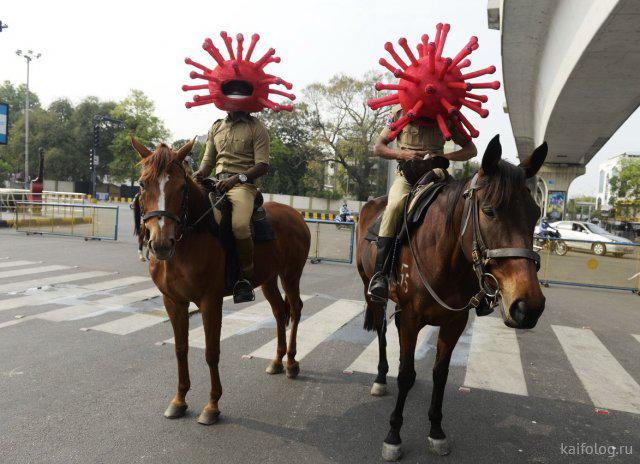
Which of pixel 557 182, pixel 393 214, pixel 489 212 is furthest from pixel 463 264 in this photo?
pixel 557 182

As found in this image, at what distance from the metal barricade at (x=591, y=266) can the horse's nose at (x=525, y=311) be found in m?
10.1

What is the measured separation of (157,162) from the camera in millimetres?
3443

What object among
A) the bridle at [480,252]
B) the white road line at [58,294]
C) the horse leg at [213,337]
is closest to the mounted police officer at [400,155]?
the bridle at [480,252]

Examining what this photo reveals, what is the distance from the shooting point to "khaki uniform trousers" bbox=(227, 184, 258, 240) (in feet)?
13.9

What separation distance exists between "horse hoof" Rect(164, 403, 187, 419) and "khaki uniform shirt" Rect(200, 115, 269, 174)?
2207mm

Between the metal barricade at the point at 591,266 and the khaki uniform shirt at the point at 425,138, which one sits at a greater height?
the khaki uniform shirt at the point at 425,138

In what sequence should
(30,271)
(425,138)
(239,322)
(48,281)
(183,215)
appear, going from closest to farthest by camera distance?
(183,215)
(425,138)
(239,322)
(48,281)
(30,271)

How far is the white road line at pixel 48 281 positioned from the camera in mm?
8449

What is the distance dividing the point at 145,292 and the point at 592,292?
1050cm

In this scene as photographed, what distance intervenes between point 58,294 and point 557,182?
121 ft

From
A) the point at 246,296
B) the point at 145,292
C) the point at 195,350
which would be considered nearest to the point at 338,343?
the point at 195,350

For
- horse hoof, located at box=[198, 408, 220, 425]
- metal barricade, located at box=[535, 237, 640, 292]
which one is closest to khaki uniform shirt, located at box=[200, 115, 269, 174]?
horse hoof, located at box=[198, 408, 220, 425]

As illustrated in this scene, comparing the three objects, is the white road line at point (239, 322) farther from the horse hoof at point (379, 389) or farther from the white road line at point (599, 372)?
the white road line at point (599, 372)

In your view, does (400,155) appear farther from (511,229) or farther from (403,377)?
(403,377)
